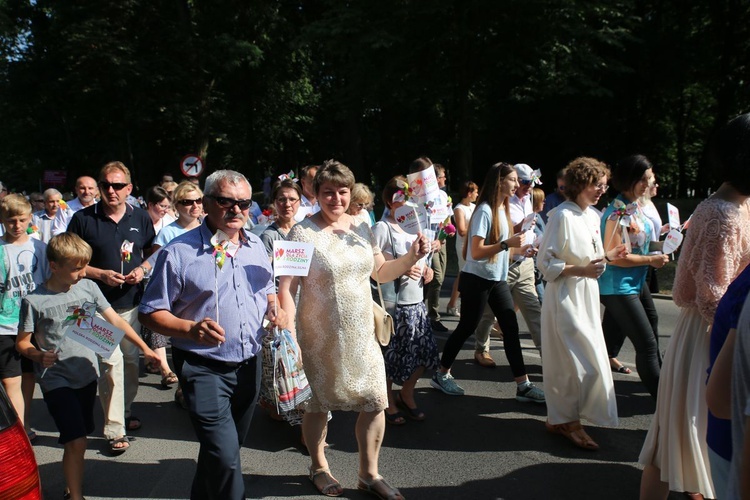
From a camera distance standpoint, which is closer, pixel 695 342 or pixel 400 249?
pixel 695 342

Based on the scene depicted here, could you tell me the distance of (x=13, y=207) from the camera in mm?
4418

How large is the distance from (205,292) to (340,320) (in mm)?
879

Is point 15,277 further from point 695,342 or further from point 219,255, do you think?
point 695,342

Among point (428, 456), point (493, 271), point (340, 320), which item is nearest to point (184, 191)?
point (340, 320)

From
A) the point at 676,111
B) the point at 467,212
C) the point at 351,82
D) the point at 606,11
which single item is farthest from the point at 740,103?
the point at 467,212

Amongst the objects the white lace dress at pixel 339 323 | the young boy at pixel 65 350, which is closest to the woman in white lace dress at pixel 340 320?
the white lace dress at pixel 339 323

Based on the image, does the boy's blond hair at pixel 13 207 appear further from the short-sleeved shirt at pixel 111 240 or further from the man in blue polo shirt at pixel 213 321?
the man in blue polo shirt at pixel 213 321

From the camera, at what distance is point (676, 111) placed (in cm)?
3053

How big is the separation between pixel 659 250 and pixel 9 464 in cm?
461

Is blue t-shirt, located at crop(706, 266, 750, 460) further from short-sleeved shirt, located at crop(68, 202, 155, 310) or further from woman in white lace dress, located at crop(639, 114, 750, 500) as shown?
short-sleeved shirt, located at crop(68, 202, 155, 310)

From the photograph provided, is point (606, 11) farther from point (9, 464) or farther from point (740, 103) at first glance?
point (9, 464)

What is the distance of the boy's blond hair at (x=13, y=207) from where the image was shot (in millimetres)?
4402

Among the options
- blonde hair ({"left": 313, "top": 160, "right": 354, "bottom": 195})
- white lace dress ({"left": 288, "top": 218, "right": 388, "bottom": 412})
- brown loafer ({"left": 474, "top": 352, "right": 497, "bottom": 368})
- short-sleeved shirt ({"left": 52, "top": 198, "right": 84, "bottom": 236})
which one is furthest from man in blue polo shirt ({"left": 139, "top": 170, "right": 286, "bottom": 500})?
short-sleeved shirt ({"left": 52, "top": 198, "right": 84, "bottom": 236})

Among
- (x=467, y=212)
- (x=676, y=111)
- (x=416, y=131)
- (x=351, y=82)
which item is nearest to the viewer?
(x=467, y=212)
